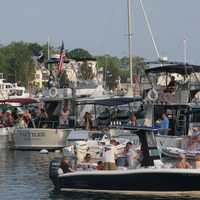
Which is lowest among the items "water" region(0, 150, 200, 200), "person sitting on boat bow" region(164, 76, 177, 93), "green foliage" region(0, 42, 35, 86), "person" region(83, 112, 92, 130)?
"water" region(0, 150, 200, 200)

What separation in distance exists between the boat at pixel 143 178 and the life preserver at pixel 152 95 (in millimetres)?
11740

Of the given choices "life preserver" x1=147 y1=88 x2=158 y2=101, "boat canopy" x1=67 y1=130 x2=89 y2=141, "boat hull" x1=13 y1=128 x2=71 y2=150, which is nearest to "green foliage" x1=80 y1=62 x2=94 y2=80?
"boat hull" x1=13 y1=128 x2=71 y2=150

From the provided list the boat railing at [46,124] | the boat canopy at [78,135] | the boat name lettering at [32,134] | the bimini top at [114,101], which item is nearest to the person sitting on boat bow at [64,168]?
the boat canopy at [78,135]

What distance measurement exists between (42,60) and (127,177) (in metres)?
28.1

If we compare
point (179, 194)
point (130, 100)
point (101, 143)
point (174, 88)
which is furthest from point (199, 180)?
point (130, 100)

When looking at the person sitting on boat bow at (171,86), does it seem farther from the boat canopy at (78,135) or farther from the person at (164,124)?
the boat canopy at (78,135)

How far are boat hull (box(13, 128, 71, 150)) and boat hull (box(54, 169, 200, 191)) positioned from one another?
16.1 m

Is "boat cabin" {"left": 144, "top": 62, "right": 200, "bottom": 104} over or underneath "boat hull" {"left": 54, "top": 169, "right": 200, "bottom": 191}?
over

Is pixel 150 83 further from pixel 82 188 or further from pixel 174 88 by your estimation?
pixel 82 188

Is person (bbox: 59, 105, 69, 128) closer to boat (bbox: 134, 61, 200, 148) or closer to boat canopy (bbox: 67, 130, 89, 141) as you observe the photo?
boat canopy (bbox: 67, 130, 89, 141)

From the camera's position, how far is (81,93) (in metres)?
44.6

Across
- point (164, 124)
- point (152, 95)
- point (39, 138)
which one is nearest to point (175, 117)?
point (164, 124)

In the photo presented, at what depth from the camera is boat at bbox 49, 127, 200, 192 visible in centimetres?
2389

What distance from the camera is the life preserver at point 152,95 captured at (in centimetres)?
3731
